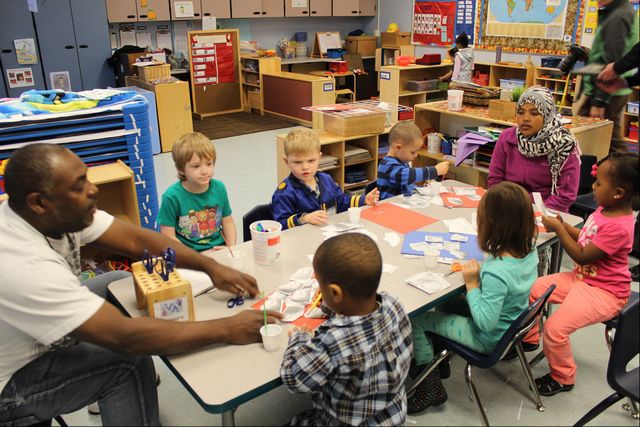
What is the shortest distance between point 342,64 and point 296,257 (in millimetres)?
7564

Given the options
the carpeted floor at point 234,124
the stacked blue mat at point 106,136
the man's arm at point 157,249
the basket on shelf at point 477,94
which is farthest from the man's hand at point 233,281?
the carpeted floor at point 234,124

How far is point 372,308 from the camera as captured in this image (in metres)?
1.43

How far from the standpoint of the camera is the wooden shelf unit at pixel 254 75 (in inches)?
330

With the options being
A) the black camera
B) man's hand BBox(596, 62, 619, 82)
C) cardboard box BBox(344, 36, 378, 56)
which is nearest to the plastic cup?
the black camera

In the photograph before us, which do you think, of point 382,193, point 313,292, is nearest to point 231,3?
point 382,193

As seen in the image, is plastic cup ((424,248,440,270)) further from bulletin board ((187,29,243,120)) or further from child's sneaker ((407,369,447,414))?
bulletin board ((187,29,243,120))

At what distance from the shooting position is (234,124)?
8.03 metres

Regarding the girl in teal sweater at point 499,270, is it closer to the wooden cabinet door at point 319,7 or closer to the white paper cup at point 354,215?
the white paper cup at point 354,215

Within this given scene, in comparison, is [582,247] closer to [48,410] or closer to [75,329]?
[75,329]

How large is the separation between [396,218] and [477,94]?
8.01ft

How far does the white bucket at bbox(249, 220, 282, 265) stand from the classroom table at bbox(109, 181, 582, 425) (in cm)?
3

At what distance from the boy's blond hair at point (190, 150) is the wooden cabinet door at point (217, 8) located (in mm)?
6758

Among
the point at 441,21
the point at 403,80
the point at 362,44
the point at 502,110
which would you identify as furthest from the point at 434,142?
the point at 362,44

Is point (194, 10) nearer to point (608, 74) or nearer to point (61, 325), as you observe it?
point (61, 325)
